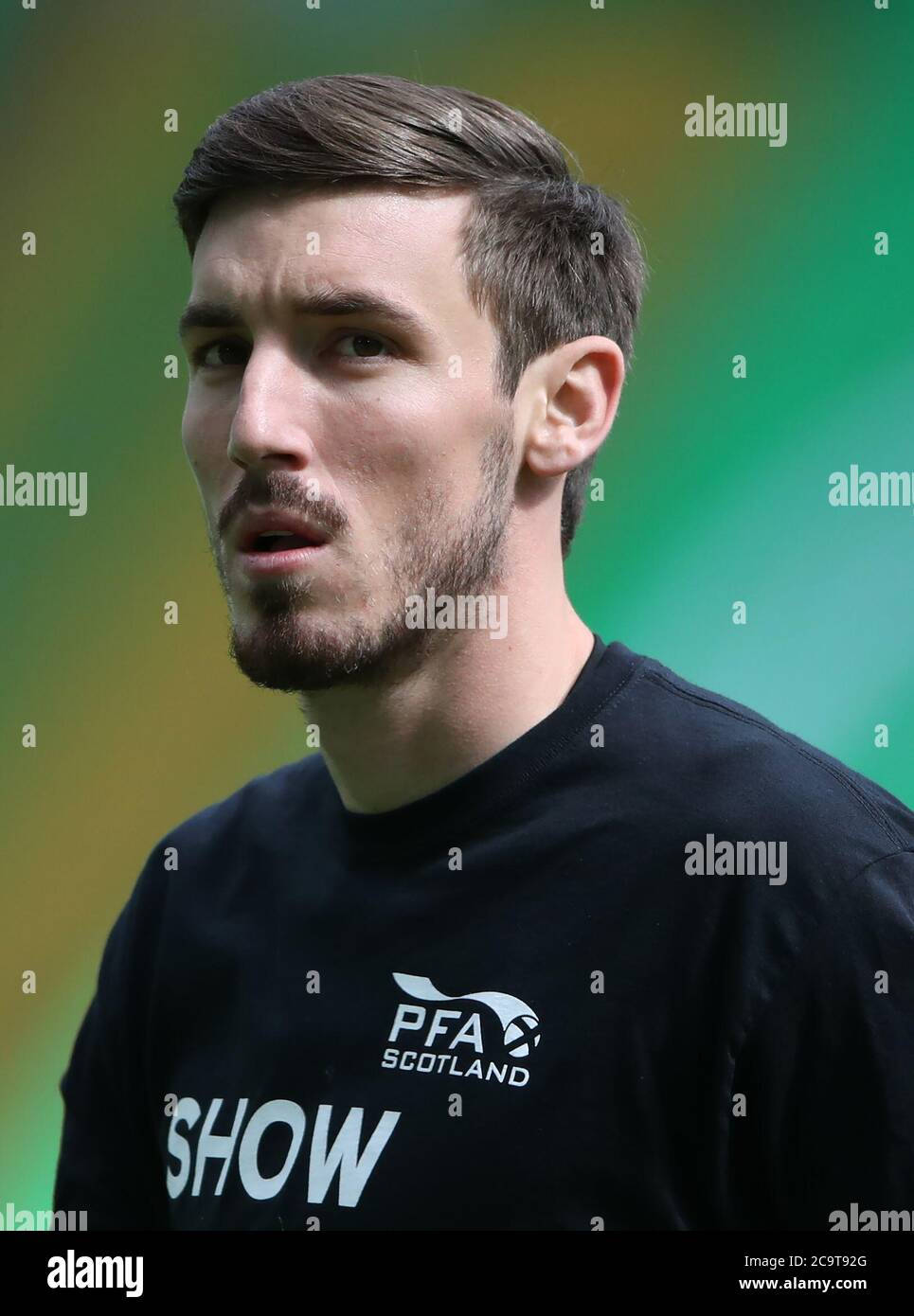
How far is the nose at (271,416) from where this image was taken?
1.88 metres

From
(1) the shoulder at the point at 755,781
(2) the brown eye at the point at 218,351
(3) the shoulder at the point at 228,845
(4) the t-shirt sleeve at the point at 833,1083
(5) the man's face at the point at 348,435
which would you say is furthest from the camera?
(3) the shoulder at the point at 228,845

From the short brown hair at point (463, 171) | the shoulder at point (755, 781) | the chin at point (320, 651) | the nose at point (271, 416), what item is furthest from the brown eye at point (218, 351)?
the shoulder at point (755, 781)

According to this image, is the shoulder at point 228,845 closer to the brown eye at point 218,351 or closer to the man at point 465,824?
the man at point 465,824

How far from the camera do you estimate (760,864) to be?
5.84 ft

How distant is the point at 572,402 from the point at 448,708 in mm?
519

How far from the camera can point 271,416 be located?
188 cm

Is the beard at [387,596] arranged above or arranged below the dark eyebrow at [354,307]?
below

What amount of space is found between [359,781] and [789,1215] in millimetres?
816

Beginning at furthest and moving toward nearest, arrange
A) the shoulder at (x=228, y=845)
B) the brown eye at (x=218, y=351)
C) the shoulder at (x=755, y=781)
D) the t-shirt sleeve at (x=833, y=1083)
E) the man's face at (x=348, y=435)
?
the shoulder at (x=228, y=845), the brown eye at (x=218, y=351), the man's face at (x=348, y=435), the shoulder at (x=755, y=781), the t-shirt sleeve at (x=833, y=1083)

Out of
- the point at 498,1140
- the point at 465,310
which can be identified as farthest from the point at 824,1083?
the point at 465,310

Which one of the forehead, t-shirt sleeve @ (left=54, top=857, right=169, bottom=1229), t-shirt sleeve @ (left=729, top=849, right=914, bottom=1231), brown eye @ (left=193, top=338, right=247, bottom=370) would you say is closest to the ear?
the forehead

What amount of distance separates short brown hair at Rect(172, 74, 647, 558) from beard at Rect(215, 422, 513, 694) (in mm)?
202

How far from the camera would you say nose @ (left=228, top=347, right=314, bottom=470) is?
188 centimetres
